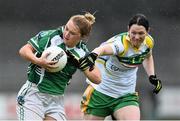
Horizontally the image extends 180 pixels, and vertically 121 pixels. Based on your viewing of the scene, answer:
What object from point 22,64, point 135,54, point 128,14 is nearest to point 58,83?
point 135,54

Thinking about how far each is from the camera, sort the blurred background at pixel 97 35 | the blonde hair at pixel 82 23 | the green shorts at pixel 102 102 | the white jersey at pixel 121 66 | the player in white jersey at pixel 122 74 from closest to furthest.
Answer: the blonde hair at pixel 82 23
the player in white jersey at pixel 122 74
the white jersey at pixel 121 66
the green shorts at pixel 102 102
the blurred background at pixel 97 35

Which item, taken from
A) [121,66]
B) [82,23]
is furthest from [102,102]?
[82,23]

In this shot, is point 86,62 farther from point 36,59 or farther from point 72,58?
point 36,59

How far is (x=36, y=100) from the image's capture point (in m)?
8.23

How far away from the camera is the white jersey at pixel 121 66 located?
9164mm

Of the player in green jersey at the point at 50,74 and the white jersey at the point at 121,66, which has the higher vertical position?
the white jersey at the point at 121,66

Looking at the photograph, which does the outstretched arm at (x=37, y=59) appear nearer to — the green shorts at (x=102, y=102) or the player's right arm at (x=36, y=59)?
the player's right arm at (x=36, y=59)

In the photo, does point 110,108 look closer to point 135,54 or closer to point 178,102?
point 135,54

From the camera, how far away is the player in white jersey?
29.5 feet

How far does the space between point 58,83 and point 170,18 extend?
35.6 feet

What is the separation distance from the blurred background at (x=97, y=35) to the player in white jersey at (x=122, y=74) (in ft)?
19.1

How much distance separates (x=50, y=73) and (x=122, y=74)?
1.43 metres

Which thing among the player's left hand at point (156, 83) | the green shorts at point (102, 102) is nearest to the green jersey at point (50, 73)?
the green shorts at point (102, 102)

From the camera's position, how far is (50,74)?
8234 millimetres
